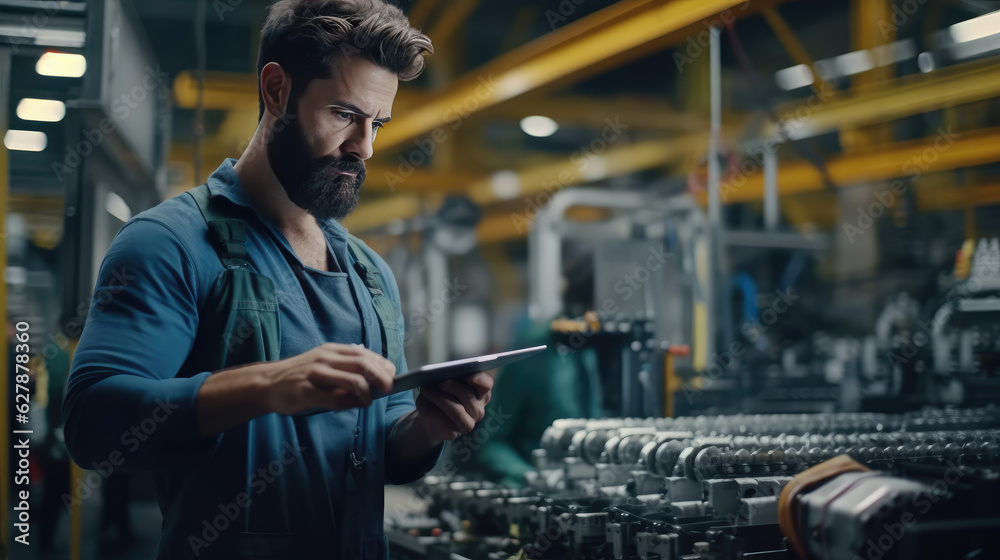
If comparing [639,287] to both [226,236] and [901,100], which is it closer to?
[901,100]

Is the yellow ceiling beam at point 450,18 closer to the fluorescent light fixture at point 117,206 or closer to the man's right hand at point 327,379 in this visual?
the fluorescent light fixture at point 117,206

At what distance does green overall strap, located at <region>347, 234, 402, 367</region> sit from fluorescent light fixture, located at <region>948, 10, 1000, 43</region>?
4147mm

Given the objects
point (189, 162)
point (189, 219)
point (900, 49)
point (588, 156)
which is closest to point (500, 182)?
point (588, 156)

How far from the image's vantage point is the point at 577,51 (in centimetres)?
379

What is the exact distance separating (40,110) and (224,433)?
1.92m

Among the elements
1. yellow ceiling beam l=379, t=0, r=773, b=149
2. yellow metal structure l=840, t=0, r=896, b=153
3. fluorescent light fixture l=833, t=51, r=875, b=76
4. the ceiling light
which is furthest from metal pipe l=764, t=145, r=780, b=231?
yellow ceiling beam l=379, t=0, r=773, b=149

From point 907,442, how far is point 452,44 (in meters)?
5.51

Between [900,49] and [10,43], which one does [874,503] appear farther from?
[900,49]

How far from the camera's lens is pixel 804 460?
188 centimetres

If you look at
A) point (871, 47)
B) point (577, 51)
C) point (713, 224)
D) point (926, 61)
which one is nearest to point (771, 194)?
point (713, 224)

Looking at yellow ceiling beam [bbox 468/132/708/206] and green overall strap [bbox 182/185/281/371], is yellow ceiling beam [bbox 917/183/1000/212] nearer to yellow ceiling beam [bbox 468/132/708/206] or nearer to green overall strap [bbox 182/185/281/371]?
yellow ceiling beam [bbox 468/132/708/206]

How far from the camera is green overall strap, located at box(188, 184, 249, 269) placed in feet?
4.36

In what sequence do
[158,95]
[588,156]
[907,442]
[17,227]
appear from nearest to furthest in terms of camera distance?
[907,442], [17,227], [158,95], [588,156]

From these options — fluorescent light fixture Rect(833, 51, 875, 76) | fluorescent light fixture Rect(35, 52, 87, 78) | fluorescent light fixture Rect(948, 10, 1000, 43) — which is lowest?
fluorescent light fixture Rect(35, 52, 87, 78)
